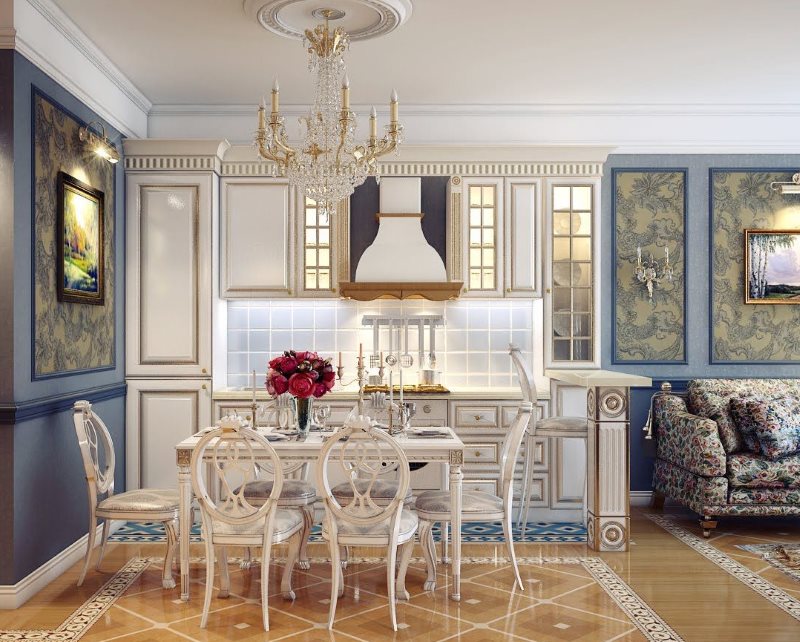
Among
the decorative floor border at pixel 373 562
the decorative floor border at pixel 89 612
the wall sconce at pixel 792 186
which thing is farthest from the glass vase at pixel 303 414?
the wall sconce at pixel 792 186

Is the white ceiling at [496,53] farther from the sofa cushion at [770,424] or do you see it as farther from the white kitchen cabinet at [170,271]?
the sofa cushion at [770,424]

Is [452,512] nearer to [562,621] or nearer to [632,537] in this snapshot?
[562,621]

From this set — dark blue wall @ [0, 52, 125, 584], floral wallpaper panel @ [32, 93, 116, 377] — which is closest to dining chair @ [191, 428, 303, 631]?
dark blue wall @ [0, 52, 125, 584]

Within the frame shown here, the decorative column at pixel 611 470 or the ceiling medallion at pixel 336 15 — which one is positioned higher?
the ceiling medallion at pixel 336 15

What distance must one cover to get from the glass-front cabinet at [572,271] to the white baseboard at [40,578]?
324 cm

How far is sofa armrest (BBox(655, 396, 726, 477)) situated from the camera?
5082mm

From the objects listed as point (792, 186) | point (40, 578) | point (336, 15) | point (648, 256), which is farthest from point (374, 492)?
point (792, 186)

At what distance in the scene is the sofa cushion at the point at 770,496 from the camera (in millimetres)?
5070

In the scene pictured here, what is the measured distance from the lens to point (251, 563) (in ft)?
14.8

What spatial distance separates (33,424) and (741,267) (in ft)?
15.8

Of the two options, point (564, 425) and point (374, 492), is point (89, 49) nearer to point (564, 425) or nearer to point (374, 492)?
point (374, 492)

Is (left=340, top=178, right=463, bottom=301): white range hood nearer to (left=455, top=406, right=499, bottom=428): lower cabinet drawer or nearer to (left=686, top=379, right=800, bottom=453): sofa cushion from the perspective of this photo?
(left=455, top=406, right=499, bottom=428): lower cabinet drawer

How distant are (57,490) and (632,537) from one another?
11.0 feet

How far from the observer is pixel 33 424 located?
13.3 ft
